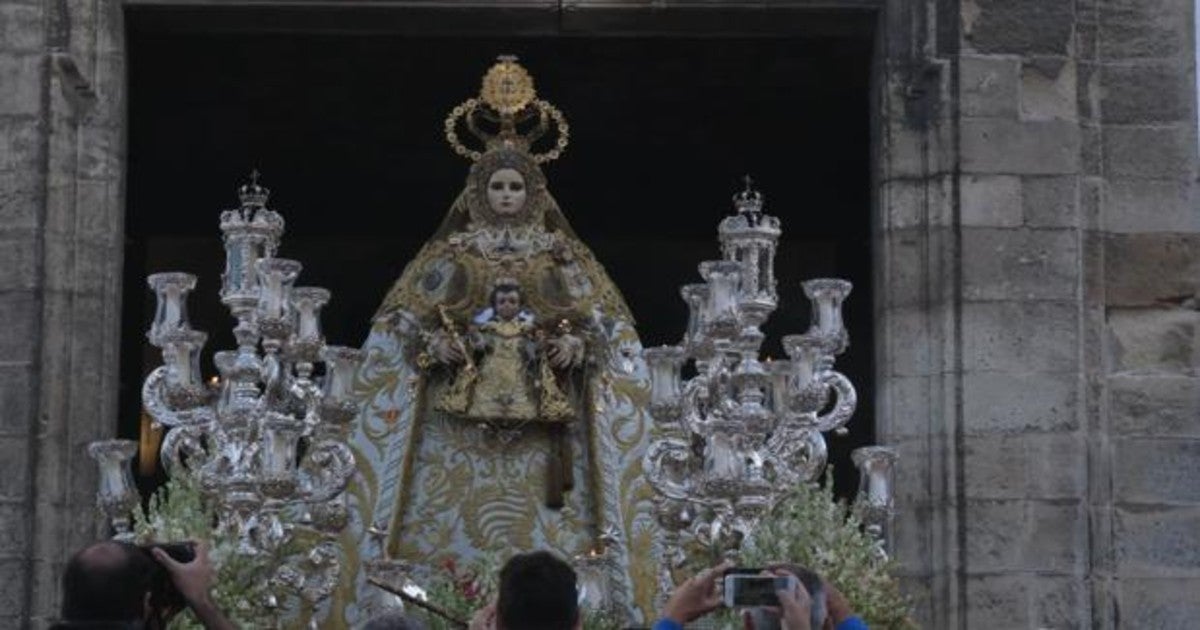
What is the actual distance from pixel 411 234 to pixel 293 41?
3.31 m

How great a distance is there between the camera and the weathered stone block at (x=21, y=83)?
47.5 ft

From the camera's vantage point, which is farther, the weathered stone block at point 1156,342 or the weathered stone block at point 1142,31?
the weathered stone block at point 1142,31

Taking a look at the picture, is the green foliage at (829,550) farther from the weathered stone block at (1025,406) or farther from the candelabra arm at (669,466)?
the weathered stone block at (1025,406)

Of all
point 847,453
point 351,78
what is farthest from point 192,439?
point 847,453

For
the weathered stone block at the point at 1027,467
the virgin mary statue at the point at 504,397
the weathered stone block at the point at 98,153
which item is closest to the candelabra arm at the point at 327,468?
the virgin mary statue at the point at 504,397

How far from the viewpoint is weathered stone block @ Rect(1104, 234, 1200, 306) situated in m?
14.6

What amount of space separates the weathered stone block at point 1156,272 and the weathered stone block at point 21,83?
507 centimetres

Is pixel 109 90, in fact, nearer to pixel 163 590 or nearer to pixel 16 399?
pixel 16 399

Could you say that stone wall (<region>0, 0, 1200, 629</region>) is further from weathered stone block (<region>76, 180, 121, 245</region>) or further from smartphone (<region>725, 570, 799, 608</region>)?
smartphone (<region>725, 570, 799, 608</region>)

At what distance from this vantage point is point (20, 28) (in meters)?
14.6

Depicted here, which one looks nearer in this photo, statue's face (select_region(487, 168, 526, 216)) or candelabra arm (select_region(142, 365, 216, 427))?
candelabra arm (select_region(142, 365, 216, 427))

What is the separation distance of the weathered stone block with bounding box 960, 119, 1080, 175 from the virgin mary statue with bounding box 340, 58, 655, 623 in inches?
71.3

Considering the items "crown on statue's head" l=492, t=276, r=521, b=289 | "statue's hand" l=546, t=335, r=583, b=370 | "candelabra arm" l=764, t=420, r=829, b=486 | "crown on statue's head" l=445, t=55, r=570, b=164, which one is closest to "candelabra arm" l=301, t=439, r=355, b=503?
"statue's hand" l=546, t=335, r=583, b=370

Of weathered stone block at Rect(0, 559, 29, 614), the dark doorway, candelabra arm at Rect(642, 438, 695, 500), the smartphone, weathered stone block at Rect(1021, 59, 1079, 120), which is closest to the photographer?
the smartphone
